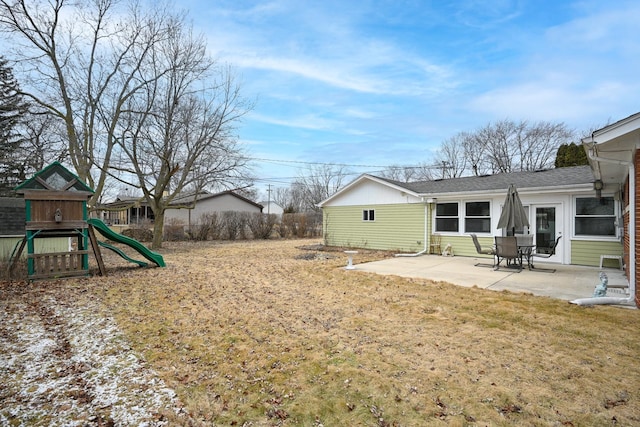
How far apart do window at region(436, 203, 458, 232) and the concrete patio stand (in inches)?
79.5

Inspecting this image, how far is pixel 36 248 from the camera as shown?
1005cm

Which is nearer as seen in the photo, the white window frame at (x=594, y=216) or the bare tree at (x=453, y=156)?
the white window frame at (x=594, y=216)

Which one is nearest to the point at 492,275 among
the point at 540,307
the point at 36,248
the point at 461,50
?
the point at 540,307

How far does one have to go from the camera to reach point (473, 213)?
12.2 m

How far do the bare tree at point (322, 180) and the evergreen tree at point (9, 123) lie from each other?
32.5 meters

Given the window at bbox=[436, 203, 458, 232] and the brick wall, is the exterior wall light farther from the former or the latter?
the brick wall

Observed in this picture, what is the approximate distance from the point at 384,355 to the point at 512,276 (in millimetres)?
6101

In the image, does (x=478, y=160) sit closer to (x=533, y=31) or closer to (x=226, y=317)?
(x=533, y=31)

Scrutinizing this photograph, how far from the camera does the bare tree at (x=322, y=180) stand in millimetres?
45562

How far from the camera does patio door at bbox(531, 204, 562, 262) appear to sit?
10.3 meters

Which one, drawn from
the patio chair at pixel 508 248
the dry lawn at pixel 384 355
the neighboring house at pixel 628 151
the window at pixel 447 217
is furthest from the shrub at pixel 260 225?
the neighboring house at pixel 628 151

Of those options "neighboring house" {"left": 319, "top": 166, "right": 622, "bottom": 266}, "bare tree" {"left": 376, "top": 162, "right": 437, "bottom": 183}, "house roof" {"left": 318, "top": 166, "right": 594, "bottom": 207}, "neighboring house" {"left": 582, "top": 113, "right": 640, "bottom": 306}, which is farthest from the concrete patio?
"bare tree" {"left": 376, "top": 162, "right": 437, "bottom": 183}

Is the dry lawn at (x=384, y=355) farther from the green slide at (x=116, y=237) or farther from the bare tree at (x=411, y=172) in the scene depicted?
the bare tree at (x=411, y=172)

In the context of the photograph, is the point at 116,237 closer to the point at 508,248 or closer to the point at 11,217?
the point at 11,217
